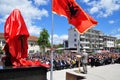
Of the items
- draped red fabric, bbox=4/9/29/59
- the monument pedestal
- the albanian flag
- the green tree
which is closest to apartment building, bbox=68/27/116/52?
the green tree

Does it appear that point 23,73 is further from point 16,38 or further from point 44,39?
point 44,39

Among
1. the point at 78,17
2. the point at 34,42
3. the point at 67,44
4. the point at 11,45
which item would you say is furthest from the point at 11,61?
the point at 67,44

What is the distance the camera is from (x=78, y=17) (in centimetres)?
995

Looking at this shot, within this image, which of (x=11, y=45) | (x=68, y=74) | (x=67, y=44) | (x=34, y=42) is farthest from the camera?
(x=67, y=44)

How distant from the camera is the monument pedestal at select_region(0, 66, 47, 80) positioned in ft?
25.5

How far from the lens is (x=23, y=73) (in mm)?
8141

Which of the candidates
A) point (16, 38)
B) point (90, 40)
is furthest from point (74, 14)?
point (90, 40)

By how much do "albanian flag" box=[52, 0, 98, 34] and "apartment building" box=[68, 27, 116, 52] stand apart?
92.3 metres

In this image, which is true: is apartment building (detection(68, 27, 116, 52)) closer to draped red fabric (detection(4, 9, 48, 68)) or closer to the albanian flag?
the albanian flag

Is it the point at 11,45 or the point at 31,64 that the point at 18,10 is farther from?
the point at 31,64

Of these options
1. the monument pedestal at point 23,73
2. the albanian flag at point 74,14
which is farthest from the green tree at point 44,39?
the monument pedestal at point 23,73

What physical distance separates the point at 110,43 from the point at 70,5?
12782 cm

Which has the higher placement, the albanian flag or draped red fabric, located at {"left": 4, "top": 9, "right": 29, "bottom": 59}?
the albanian flag

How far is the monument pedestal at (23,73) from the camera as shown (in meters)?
7.76
